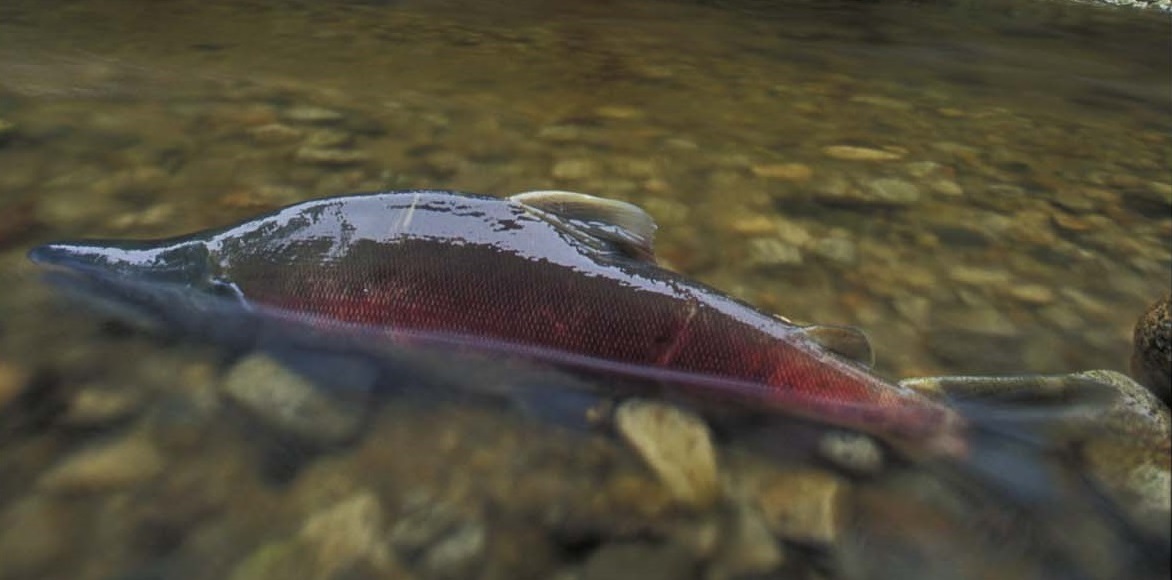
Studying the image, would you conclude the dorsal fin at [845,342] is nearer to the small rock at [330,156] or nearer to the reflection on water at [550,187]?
the reflection on water at [550,187]

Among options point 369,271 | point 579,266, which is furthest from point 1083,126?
point 369,271

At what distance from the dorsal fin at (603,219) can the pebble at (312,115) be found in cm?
205

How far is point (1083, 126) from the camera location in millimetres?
5035

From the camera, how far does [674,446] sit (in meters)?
1.84

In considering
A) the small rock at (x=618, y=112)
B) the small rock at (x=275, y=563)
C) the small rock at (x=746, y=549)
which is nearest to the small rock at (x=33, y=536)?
the small rock at (x=275, y=563)

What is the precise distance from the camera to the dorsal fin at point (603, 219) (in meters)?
2.14

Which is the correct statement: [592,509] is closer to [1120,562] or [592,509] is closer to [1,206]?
[1120,562]

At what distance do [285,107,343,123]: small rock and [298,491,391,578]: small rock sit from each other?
8.62 ft

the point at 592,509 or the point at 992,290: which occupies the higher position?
the point at 992,290

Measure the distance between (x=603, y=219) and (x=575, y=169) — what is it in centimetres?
136

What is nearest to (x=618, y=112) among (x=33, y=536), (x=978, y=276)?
(x=978, y=276)

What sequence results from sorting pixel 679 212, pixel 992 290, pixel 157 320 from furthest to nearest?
pixel 679 212, pixel 992 290, pixel 157 320

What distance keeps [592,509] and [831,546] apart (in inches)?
19.9

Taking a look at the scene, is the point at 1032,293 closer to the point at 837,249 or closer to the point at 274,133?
the point at 837,249
